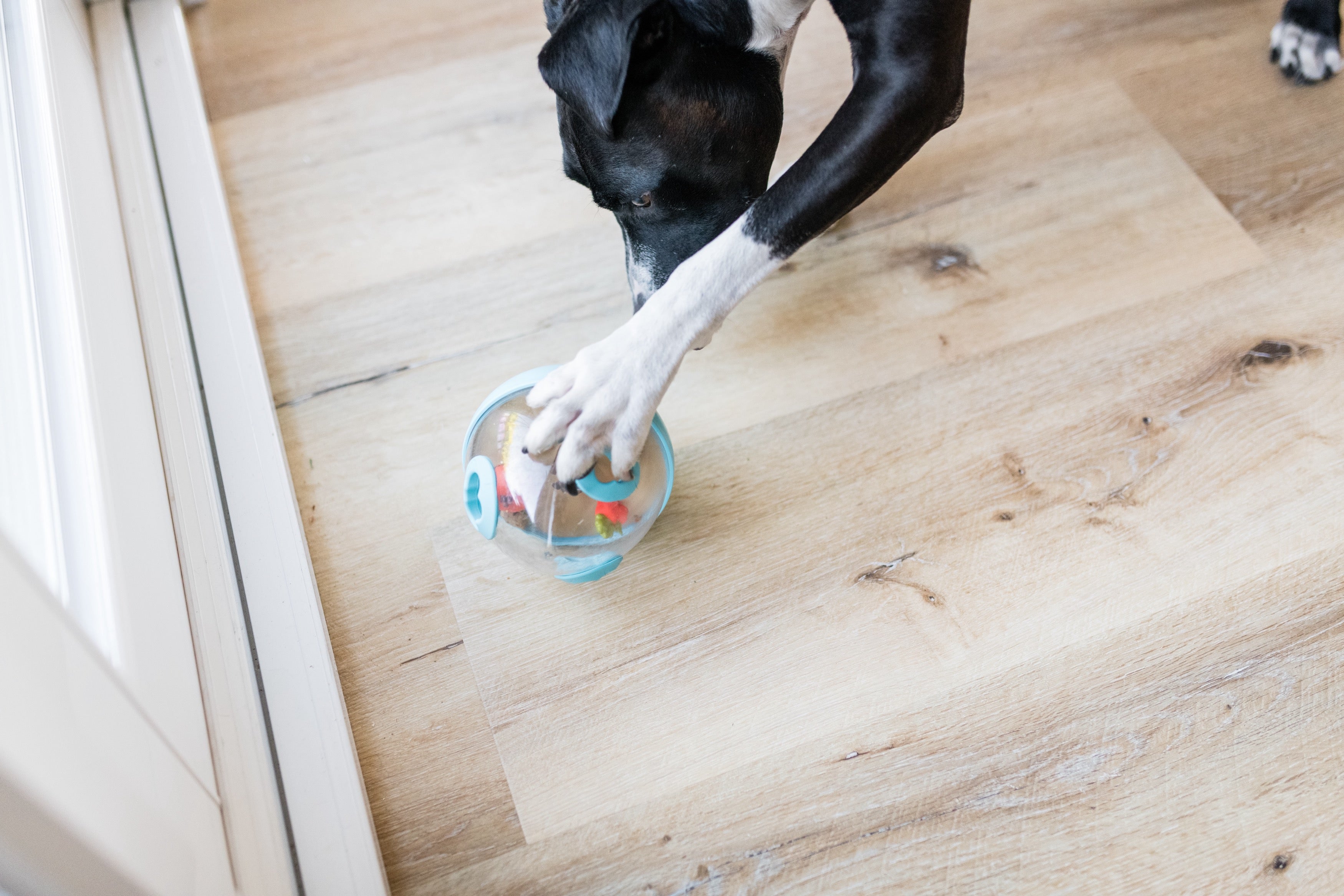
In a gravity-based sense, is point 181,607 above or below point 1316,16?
above

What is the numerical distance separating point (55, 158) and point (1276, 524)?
1.66 meters

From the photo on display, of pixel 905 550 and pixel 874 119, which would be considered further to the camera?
pixel 905 550

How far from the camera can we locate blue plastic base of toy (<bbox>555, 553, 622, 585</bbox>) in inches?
46.9

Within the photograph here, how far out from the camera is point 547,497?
43.4 inches

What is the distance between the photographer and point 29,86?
127 cm

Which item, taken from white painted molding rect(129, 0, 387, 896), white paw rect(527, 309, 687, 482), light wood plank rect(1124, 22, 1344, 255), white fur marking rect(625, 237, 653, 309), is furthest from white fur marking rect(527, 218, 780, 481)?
light wood plank rect(1124, 22, 1344, 255)

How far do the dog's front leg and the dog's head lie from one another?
76 mm

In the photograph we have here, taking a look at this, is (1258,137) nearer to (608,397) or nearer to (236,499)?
(608,397)

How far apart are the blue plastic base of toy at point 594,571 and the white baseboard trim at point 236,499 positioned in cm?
31

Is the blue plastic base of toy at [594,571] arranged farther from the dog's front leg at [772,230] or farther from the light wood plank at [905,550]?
the dog's front leg at [772,230]

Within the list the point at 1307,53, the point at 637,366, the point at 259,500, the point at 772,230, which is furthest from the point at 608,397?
the point at 1307,53

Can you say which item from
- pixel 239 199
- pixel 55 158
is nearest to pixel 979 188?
pixel 239 199

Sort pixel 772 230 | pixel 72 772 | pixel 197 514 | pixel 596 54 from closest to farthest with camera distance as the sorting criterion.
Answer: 1. pixel 72 772
2. pixel 596 54
3. pixel 772 230
4. pixel 197 514

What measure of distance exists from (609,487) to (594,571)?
5.6 inches
